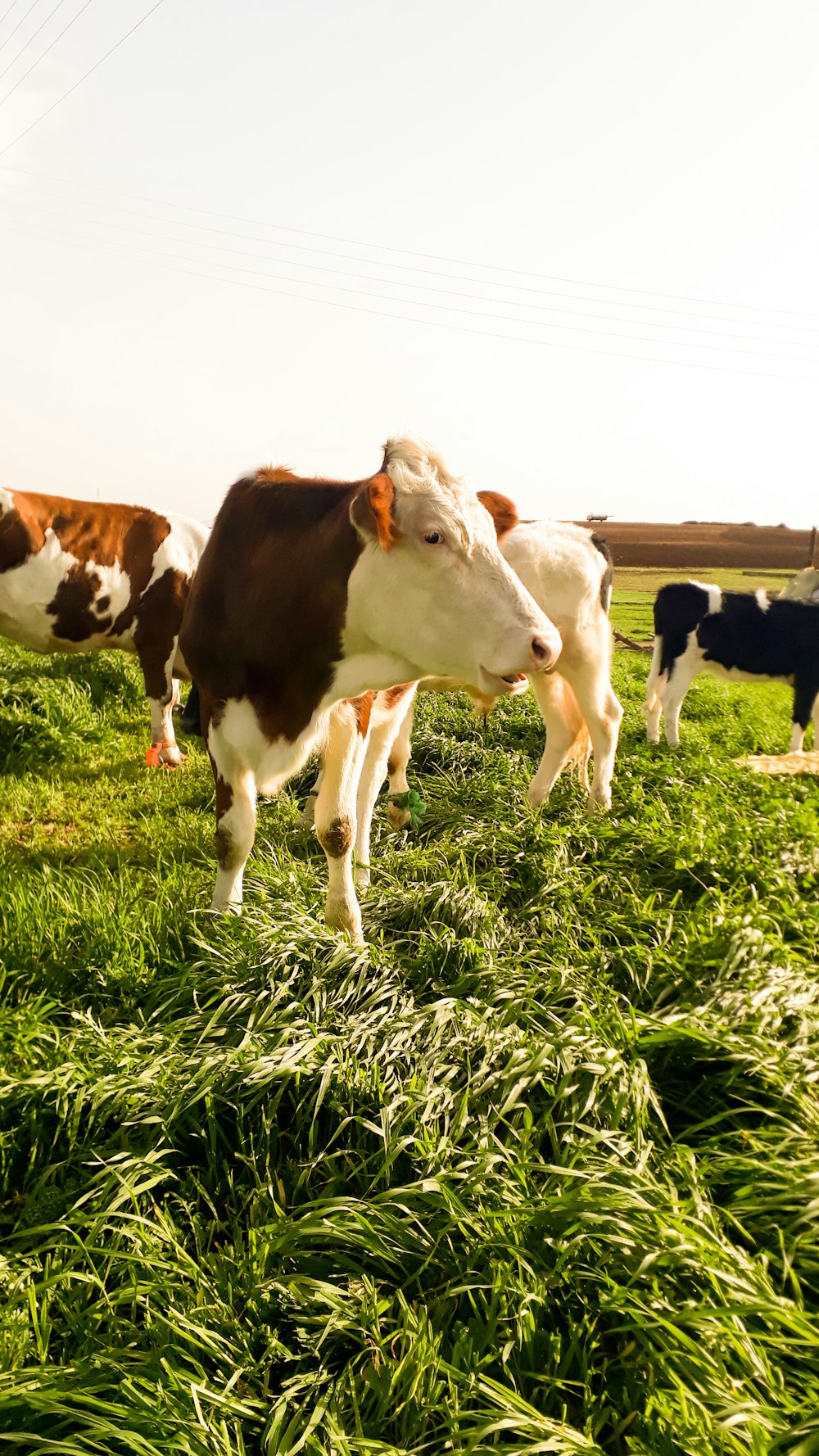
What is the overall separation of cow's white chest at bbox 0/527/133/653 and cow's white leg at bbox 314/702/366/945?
4.60 m

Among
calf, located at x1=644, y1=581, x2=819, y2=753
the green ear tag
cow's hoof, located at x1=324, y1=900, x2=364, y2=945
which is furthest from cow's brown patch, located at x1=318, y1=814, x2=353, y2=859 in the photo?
calf, located at x1=644, y1=581, x2=819, y2=753

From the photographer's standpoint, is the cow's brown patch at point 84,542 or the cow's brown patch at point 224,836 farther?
the cow's brown patch at point 84,542

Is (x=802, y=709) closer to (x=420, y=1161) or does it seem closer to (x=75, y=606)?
(x=75, y=606)

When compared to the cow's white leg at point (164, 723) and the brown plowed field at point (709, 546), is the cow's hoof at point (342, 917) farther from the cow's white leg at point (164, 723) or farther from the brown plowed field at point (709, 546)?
the brown plowed field at point (709, 546)

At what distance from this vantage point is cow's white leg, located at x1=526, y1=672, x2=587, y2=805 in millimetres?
5727

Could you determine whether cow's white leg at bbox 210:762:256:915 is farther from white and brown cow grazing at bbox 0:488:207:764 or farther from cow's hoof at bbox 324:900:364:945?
white and brown cow grazing at bbox 0:488:207:764

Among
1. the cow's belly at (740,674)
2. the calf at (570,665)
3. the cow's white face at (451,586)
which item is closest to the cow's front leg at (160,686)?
the calf at (570,665)

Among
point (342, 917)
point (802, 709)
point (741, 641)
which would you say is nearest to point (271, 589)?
point (342, 917)

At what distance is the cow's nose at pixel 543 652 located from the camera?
8.88 feet

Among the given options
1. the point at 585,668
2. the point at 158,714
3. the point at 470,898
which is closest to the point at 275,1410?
the point at 470,898

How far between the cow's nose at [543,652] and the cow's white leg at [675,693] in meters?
5.94

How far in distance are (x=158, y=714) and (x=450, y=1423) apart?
21.2ft

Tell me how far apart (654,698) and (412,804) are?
5346 mm

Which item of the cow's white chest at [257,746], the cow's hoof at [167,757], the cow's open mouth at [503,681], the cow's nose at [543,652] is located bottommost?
the cow's hoof at [167,757]
